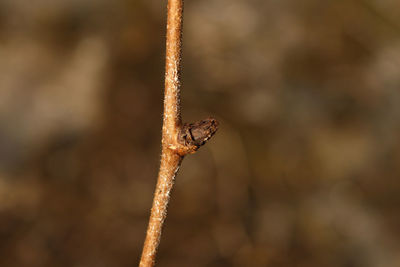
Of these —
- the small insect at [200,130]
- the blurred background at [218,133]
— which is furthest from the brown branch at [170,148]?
the blurred background at [218,133]

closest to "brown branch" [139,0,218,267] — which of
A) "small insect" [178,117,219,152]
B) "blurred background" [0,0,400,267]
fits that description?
"small insect" [178,117,219,152]

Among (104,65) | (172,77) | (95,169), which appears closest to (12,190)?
(95,169)

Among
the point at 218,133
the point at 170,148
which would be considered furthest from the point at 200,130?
the point at 218,133

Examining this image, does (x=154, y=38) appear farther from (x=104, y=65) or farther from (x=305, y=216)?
(x=305, y=216)

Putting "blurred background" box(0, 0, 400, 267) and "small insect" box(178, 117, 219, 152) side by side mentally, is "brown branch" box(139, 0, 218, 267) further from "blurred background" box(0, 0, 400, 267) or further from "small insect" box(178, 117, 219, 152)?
"blurred background" box(0, 0, 400, 267)

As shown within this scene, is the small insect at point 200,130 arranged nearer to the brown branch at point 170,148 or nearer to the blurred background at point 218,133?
the brown branch at point 170,148

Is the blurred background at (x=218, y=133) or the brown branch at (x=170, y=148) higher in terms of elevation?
the brown branch at (x=170, y=148)

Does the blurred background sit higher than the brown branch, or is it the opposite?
the brown branch

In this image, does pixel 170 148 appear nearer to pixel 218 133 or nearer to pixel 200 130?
pixel 200 130
